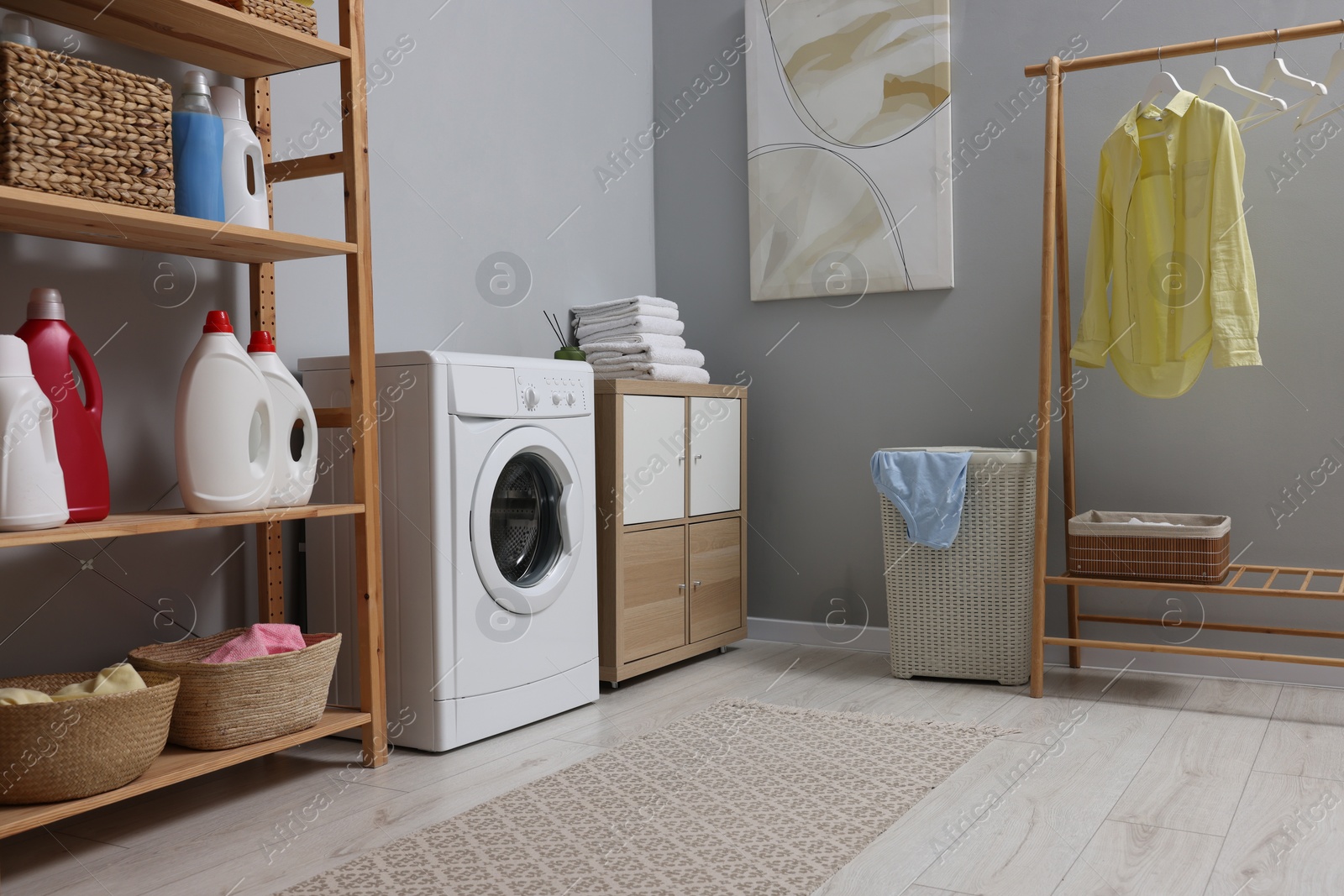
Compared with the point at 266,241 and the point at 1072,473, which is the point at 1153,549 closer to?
the point at 1072,473

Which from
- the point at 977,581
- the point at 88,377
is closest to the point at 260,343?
the point at 88,377

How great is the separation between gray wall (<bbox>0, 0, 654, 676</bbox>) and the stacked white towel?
15 cm

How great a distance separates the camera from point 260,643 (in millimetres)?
1912

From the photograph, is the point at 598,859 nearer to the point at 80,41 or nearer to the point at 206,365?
the point at 206,365

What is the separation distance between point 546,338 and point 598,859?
1827 millimetres

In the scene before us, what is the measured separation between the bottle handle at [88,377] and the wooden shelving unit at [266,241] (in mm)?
180

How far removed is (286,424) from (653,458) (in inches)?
42.7


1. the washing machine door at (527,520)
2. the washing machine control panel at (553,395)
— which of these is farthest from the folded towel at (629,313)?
the washing machine door at (527,520)

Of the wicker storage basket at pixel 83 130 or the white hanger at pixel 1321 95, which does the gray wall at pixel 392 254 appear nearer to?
the wicker storage basket at pixel 83 130

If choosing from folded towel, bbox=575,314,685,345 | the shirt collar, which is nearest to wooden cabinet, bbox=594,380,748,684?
folded towel, bbox=575,314,685,345

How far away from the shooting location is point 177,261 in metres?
2.09

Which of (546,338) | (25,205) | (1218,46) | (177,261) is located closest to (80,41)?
(177,261)

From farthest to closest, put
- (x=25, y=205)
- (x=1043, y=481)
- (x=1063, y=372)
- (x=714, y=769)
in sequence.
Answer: (x=1063, y=372) → (x=1043, y=481) → (x=714, y=769) → (x=25, y=205)

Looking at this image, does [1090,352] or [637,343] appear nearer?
[1090,352]
